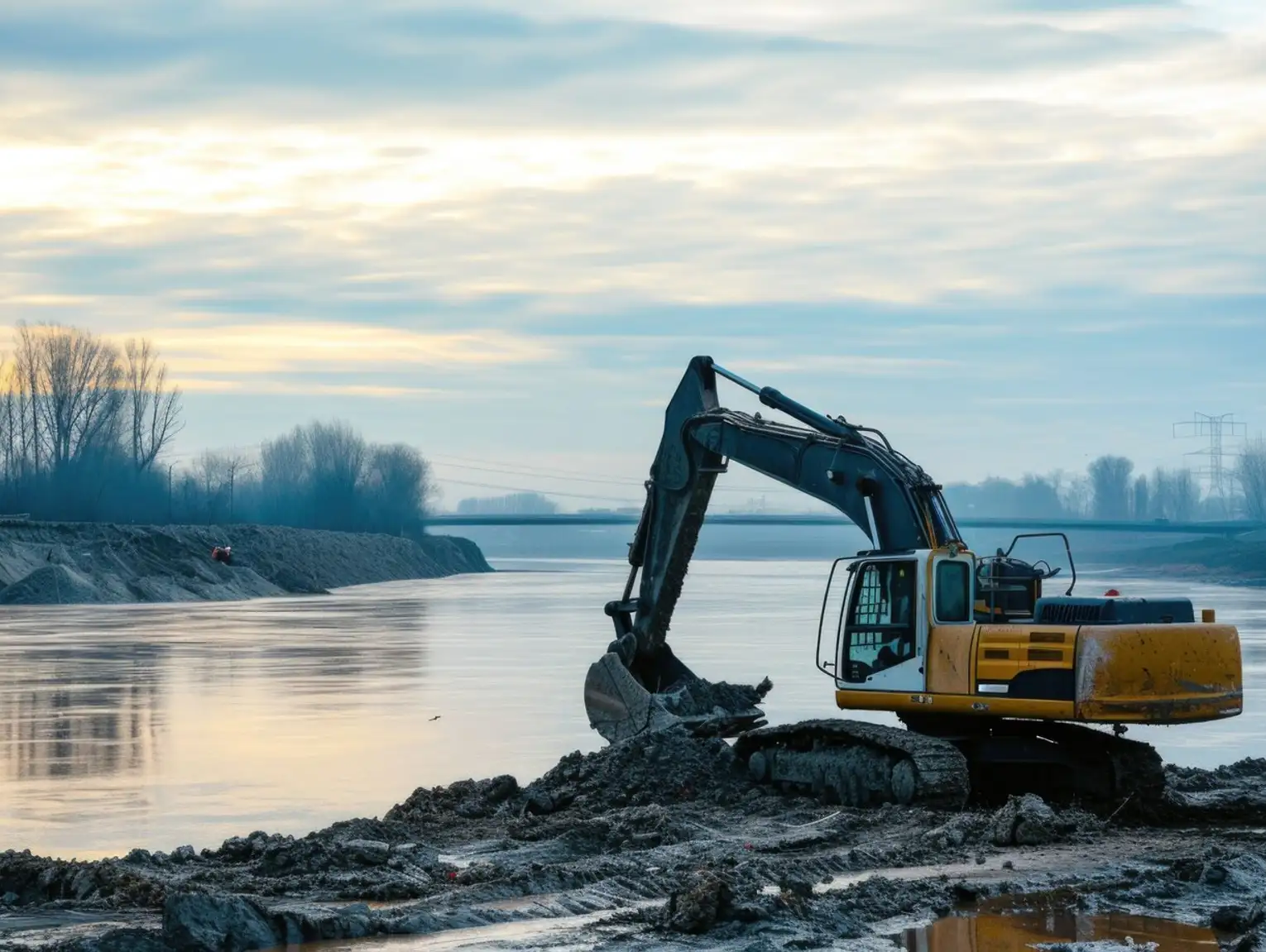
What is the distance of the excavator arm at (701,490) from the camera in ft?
49.5

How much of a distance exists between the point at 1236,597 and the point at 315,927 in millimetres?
71848

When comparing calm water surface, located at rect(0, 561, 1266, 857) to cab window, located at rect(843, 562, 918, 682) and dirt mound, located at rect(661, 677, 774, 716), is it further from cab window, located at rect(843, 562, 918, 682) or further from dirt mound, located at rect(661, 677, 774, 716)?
cab window, located at rect(843, 562, 918, 682)

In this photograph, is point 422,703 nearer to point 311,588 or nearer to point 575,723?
point 575,723

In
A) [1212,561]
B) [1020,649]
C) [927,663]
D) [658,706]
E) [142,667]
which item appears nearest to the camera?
[1020,649]

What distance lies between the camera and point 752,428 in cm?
1647

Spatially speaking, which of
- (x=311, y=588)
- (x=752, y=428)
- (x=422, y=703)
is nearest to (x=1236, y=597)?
(x=311, y=588)

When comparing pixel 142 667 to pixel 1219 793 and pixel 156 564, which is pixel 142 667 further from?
pixel 156 564

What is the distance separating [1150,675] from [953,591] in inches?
73.3

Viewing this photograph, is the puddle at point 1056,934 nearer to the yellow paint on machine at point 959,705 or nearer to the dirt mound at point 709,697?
the yellow paint on machine at point 959,705

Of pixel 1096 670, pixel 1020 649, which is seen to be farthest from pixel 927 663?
pixel 1096 670

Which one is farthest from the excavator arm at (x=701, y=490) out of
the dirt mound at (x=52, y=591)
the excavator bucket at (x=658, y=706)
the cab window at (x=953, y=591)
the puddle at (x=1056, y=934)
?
the dirt mound at (x=52, y=591)

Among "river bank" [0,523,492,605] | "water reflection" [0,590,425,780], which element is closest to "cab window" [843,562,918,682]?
"water reflection" [0,590,425,780]

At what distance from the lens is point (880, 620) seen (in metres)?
14.7

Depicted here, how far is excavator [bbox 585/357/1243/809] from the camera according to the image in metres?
13.2
